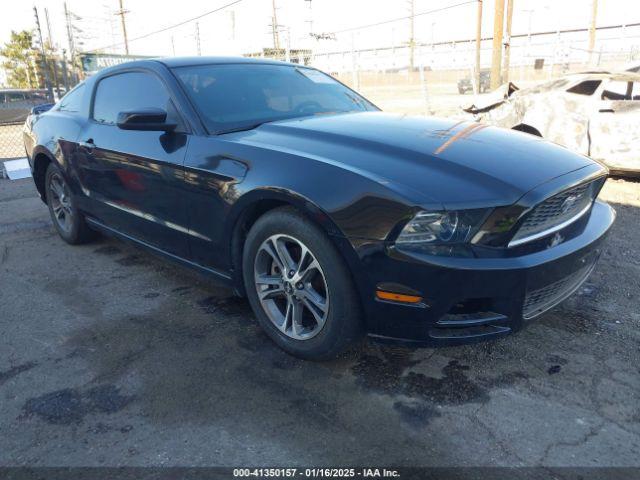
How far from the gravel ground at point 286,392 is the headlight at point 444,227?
78cm

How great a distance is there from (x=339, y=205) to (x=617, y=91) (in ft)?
20.6

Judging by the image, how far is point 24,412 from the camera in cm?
240

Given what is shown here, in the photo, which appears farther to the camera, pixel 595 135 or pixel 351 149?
pixel 595 135

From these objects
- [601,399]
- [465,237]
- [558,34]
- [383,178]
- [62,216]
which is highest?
[558,34]

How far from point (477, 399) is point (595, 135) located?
5.45 metres

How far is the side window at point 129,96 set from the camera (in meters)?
3.36

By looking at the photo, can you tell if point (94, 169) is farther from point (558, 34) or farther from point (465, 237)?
point (558, 34)

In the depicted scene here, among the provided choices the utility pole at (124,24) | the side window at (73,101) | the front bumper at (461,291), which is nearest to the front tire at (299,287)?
the front bumper at (461,291)

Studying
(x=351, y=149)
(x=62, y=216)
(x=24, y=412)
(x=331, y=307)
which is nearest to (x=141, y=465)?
(x=24, y=412)

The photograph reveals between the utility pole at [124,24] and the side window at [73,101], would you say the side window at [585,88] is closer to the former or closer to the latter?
the side window at [73,101]

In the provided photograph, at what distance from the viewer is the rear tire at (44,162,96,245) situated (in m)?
4.55

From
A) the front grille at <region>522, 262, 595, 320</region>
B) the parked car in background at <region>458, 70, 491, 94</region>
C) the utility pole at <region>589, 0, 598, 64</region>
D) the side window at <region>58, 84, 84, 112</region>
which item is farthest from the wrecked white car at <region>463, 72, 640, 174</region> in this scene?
the parked car in background at <region>458, 70, 491, 94</region>

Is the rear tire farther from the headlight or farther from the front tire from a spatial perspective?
the headlight

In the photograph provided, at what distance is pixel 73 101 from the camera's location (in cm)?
457
